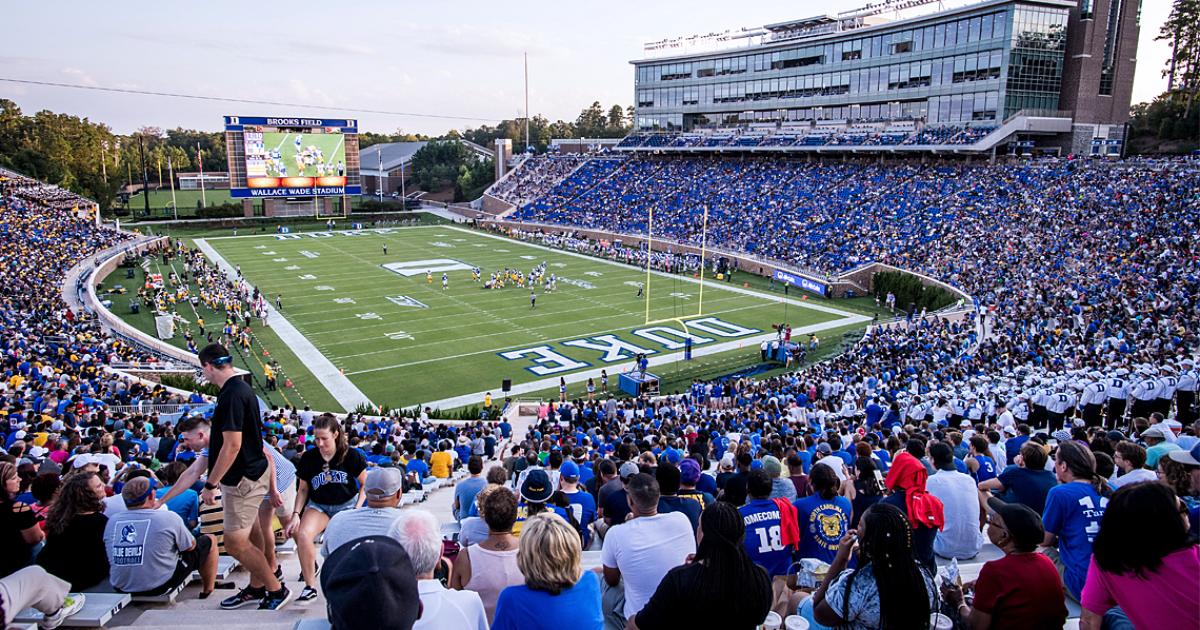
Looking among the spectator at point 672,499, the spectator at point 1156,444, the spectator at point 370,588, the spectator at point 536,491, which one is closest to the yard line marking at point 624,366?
the spectator at point 1156,444

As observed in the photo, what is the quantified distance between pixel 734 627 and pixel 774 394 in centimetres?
1781

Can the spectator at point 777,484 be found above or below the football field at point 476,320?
above

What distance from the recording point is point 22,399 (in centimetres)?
1509

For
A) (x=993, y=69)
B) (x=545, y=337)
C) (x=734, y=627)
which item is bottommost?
(x=545, y=337)

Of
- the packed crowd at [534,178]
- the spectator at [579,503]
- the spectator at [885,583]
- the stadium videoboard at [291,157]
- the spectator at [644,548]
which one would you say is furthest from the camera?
the packed crowd at [534,178]

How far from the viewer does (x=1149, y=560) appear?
3.42m

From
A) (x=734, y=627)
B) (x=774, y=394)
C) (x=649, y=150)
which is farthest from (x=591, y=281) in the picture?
(x=734, y=627)

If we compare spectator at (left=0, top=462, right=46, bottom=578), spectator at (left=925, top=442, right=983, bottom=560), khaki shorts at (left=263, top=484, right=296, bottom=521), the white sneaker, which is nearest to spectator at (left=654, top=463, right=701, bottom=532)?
spectator at (left=925, top=442, right=983, bottom=560)

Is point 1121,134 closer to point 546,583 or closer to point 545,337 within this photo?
point 545,337

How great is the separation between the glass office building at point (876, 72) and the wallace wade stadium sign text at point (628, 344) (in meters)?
30.5

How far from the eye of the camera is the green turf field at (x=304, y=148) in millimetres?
65812

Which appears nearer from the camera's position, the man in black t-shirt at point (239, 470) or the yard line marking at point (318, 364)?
the man in black t-shirt at point (239, 470)

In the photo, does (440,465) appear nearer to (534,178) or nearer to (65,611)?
(65,611)

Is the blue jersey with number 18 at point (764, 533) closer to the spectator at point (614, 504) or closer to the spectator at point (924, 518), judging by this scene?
the spectator at point (924, 518)
